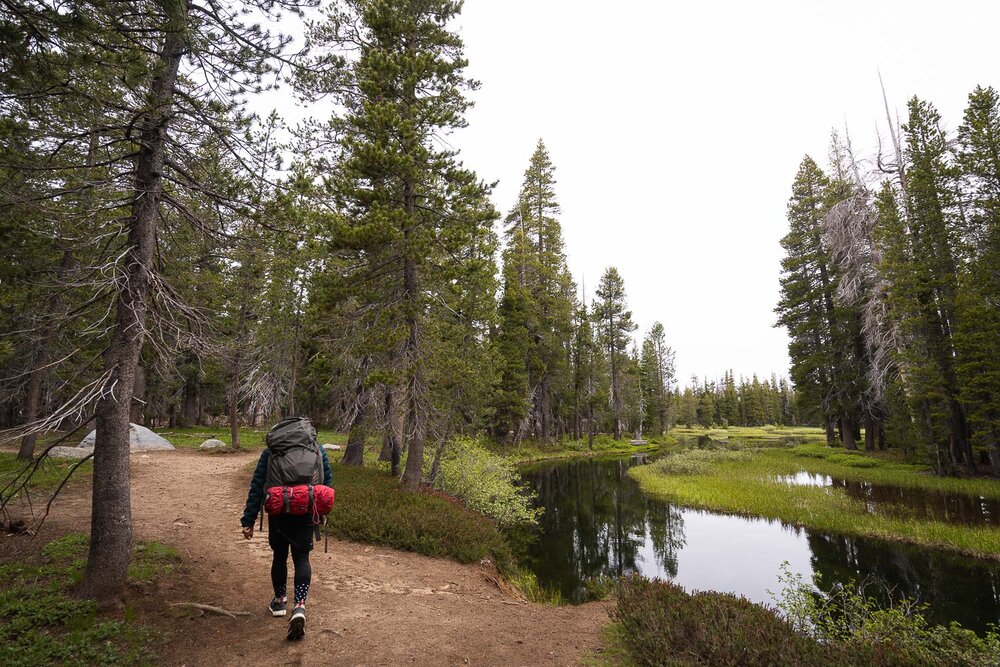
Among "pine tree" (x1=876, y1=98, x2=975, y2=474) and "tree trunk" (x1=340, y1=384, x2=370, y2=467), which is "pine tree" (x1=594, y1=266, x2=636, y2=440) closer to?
"pine tree" (x1=876, y1=98, x2=975, y2=474)

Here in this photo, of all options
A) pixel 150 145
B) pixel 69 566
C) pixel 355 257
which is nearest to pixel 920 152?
pixel 355 257

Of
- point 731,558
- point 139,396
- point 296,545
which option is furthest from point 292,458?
point 139,396

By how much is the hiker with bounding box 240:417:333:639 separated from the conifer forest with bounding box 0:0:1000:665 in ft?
3.08

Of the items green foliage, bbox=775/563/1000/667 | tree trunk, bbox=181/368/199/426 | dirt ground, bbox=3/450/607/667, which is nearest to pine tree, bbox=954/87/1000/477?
green foliage, bbox=775/563/1000/667

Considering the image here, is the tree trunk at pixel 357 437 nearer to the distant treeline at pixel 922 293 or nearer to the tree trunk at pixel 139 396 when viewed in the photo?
the tree trunk at pixel 139 396

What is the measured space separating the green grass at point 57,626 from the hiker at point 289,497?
52.0 inches

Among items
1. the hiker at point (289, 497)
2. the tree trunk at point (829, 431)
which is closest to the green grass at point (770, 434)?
the tree trunk at point (829, 431)

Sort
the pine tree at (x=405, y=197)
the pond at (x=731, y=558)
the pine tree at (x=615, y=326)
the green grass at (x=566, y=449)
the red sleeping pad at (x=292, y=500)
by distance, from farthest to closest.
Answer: the pine tree at (x=615, y=326) → the green grass at (x=566, y=449) → the pine tree at (x=405, y=197) → the pond at (x=731, y=558) → the red sleeping pad at (x=292, y=500)

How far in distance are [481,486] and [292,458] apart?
11553 millimetres


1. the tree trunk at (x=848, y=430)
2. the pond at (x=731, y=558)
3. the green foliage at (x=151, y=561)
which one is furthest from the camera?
the tree trunk at (x=848, y=430)

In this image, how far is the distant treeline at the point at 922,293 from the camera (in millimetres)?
19422

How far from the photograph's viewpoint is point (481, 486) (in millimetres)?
15531

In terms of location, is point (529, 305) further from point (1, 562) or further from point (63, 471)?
point (1, 562)

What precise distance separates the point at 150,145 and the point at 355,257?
6781 millimetres
